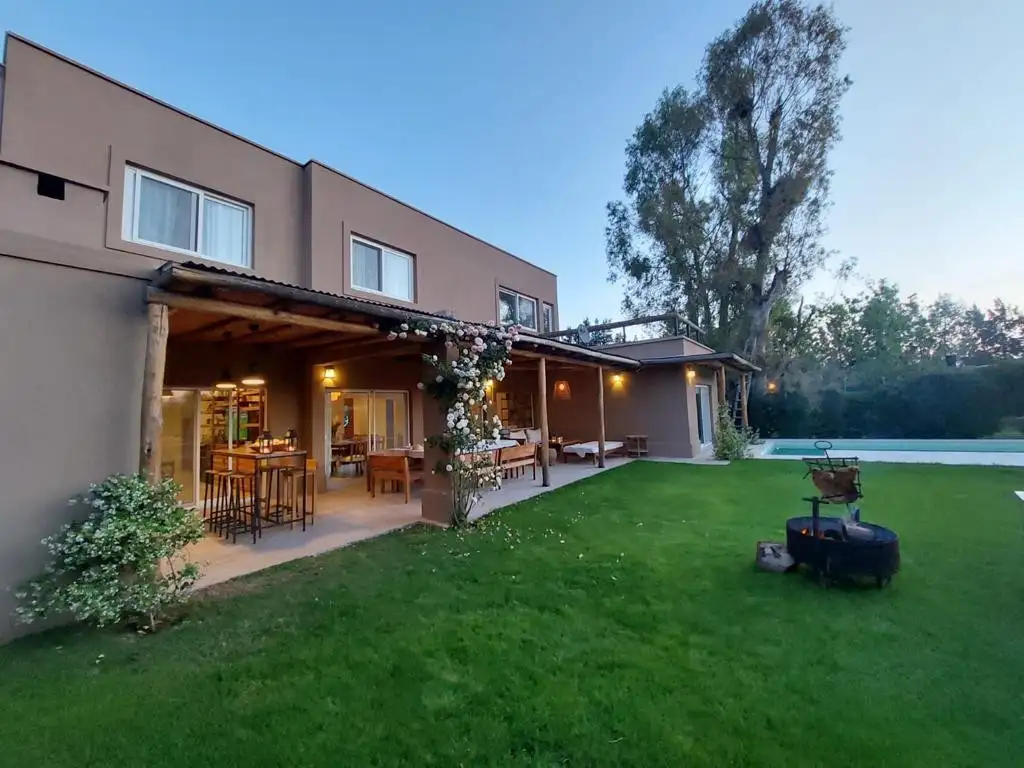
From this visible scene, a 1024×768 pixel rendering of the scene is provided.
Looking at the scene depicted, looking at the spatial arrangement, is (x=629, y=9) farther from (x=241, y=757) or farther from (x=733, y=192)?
(x=241, y=757)

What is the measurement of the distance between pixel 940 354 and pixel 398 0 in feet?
111

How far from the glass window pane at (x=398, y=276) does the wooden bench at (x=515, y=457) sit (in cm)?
418

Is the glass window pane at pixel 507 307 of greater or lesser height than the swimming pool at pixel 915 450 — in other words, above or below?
above

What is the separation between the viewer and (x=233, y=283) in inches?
169

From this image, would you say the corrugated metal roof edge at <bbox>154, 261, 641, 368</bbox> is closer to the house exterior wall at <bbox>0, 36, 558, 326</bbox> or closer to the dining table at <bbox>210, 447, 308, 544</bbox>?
the house exterior wall at <bbox>0, 36, 558, 326</bbox>

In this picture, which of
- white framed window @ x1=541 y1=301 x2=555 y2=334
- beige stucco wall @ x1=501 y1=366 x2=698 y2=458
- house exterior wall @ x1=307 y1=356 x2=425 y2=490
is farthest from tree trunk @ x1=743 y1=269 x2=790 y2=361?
house exterior wall @ x1=307 y1=356 x2=425 y2=490

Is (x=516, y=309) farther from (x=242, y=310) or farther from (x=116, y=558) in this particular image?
(x=116, y=558)

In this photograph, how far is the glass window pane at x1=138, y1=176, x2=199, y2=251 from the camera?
692 cm

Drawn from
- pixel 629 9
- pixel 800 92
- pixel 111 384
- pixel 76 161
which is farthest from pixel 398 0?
pixel 800 92

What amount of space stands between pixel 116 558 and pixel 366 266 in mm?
7426

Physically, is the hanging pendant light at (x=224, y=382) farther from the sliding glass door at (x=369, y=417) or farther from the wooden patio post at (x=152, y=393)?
the wooden patio post at (x=152, y=393)

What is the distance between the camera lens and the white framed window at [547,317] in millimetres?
15891

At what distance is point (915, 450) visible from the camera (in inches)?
619

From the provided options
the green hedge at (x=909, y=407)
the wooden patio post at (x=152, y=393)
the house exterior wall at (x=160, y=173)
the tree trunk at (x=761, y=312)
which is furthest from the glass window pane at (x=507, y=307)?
the green hedge at (x=909, y=407)
